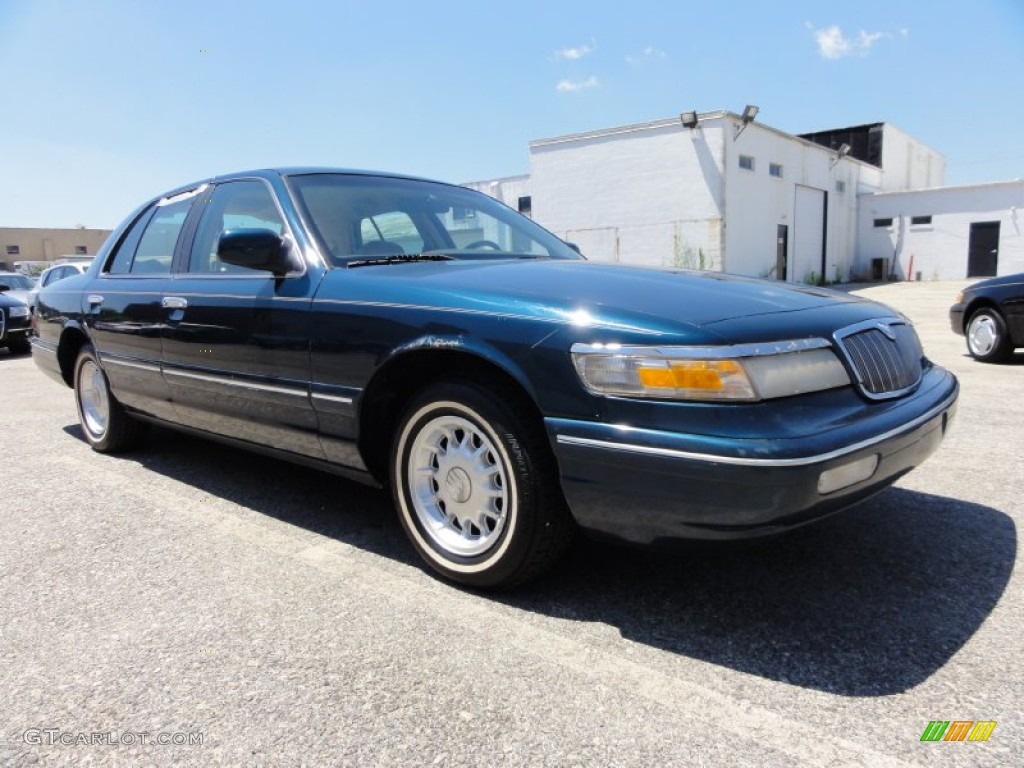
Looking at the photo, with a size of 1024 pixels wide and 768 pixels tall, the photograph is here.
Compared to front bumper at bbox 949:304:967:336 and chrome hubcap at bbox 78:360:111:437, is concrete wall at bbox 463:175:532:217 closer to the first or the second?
front bumper at bbox 949:304:967:336

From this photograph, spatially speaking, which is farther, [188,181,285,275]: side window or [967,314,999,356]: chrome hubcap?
[967,314,999,356]: chrome hubcap

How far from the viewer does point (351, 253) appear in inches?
118

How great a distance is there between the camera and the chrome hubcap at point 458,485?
2.45m

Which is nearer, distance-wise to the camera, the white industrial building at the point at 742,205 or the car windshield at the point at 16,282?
the car windshield at the point at 16,282

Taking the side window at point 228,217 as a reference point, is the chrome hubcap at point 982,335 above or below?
below

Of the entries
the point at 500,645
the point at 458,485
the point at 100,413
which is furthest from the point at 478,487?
the point at 100,413

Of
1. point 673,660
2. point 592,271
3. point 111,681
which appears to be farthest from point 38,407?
point 673,660

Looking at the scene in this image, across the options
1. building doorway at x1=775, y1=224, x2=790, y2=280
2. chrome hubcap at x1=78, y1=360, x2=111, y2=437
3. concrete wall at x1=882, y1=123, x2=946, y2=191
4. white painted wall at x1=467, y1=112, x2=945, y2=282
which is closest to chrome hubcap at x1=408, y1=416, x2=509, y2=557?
chrome hubcap at x1=78, y1=360, x2=111, y2=437

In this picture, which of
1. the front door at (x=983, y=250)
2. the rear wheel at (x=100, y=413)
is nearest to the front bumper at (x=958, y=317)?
the rear wheel at (x=100, y=413)

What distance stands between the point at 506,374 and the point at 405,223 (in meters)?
1.31

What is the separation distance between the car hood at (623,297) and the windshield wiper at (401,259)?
0.08 metres

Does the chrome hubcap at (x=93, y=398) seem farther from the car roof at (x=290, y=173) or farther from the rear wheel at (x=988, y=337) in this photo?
the rear wheel at (x=988, y=337)

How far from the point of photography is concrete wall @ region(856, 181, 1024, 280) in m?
28.3

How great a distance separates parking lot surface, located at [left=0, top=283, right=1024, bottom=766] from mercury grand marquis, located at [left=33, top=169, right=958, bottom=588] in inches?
11.0
